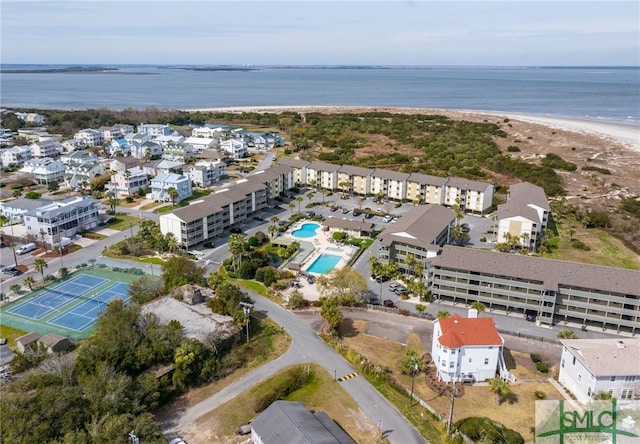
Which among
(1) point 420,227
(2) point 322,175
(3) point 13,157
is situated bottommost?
(2) point 322,175

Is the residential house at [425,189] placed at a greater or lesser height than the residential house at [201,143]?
lesser

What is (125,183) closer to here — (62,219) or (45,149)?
(62,219)

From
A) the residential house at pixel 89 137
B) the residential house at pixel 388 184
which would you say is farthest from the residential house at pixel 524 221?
the residential house at pixel 89 137

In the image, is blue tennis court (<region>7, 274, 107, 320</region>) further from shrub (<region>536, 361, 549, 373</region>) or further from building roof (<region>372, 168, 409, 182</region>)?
building roof (<region>372, 168, 409, 182</region>)

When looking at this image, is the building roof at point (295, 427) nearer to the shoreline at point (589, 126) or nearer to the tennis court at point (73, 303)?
the tennis court at point (73, 303)

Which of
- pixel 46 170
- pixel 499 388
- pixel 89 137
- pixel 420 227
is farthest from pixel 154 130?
pixel 499 388
